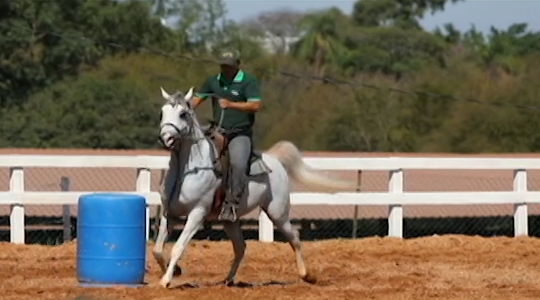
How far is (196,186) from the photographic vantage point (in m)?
13.2

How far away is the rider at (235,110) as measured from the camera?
44.0 ft

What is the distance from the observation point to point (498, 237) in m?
20.5

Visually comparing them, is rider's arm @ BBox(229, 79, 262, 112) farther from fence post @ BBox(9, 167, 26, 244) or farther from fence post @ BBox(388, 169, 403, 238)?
fence post @ BBox(388, 169, 403, 238)

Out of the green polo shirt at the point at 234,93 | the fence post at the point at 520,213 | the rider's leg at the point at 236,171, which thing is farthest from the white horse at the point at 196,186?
the fence post at the point at 520,213

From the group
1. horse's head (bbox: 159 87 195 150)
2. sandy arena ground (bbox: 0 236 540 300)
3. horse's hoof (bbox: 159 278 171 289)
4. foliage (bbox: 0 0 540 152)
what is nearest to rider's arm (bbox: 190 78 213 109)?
horse's head (bbox: 159 87 195 150)

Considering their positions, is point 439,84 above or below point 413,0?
below

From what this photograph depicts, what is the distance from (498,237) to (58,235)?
6.65 m

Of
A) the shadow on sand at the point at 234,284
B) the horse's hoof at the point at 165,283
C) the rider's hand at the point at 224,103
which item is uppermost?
the rider's hand at the point at 224,103

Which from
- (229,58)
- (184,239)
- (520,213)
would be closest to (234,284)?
(184,239)

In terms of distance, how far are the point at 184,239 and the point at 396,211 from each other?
25.3 ft

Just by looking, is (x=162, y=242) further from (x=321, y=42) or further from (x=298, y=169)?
(x=321, y=42)

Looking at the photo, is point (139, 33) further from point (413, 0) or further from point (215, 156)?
point (215, 156)

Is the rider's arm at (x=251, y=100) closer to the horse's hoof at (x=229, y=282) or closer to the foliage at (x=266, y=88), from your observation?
the horse's hoof at (x=229, y=282)

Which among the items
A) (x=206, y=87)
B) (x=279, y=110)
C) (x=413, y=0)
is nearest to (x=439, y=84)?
(x=279, y=110)
